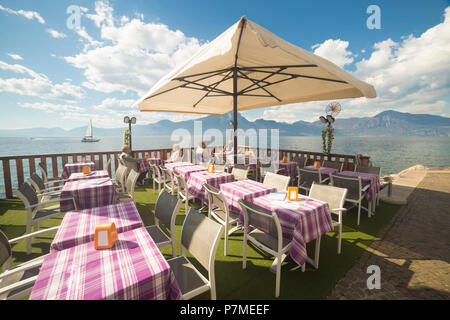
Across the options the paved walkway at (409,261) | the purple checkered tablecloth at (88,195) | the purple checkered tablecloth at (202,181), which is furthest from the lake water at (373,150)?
the paved walkway at (409,261)

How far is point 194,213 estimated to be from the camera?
1.77 meters

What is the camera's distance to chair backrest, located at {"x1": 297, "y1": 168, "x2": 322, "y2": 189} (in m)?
4.21

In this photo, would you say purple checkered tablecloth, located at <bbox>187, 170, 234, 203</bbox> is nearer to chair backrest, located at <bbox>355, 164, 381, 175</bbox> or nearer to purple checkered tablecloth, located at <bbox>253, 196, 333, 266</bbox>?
purple checkered tablecloth, located at <bbox>253, 196, 333, 266</bbox>

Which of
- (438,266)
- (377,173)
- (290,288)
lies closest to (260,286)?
(290,288)

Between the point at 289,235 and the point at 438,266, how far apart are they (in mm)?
2167

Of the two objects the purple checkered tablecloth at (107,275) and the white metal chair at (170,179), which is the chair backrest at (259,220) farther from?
the white metal chair at (170,179)

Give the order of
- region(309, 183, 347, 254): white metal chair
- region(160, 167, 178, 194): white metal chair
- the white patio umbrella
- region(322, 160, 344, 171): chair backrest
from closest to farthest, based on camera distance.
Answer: the white patio umbrella
region(309, 183, 347, 254): white metal chair
region(160, 167, 178, 194): white metal chair
region(322, 160, 344, 171): chair backrest

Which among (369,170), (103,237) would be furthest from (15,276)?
(369,170)

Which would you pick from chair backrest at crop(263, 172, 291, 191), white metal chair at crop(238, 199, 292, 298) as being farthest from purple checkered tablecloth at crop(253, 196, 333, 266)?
chair backrest at crop(263, 172, 291, 191)

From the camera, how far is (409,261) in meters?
2.50

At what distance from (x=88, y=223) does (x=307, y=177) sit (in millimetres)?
4162

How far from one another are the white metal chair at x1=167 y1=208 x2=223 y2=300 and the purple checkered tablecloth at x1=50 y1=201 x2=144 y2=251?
1.56ft

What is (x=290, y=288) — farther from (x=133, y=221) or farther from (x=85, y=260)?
(x=85, y=260)

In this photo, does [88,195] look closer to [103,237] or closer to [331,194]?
[103,237]
